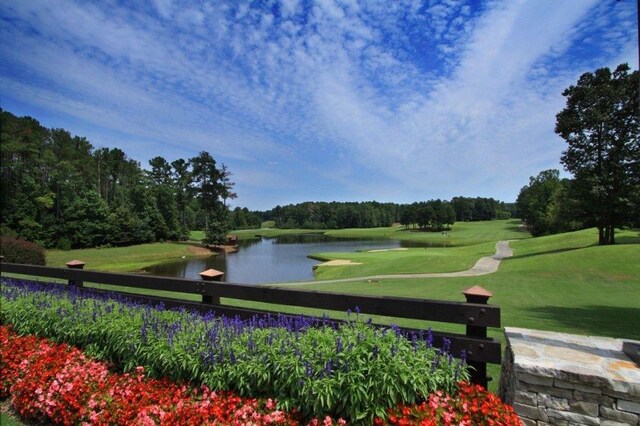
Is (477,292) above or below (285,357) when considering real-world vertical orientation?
above

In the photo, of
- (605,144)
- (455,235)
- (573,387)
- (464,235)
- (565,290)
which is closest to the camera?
(573,387)

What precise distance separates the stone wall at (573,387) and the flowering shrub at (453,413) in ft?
0.80

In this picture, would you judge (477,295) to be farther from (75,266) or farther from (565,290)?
(565,290)

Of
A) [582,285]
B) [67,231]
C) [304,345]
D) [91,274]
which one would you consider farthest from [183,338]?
[67,231]

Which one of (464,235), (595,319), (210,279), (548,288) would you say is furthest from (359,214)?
(210,279)

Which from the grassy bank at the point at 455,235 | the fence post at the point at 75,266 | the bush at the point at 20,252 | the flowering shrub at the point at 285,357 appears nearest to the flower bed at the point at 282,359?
the flowering shrub at the point at 285,357

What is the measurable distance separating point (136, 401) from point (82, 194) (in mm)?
60101

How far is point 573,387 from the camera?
3068 millimetres

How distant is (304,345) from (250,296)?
1671mm

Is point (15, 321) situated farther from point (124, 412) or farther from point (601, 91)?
point (601, 91)

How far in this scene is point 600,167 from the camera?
1107 inches

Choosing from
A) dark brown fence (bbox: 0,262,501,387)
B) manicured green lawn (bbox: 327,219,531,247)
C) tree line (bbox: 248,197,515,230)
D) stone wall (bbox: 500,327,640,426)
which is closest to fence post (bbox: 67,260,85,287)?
dark brown fence (bbox: 0,262,501,387)

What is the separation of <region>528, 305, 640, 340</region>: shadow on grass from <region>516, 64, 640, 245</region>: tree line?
20.9 m

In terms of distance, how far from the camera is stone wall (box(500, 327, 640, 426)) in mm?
2930
